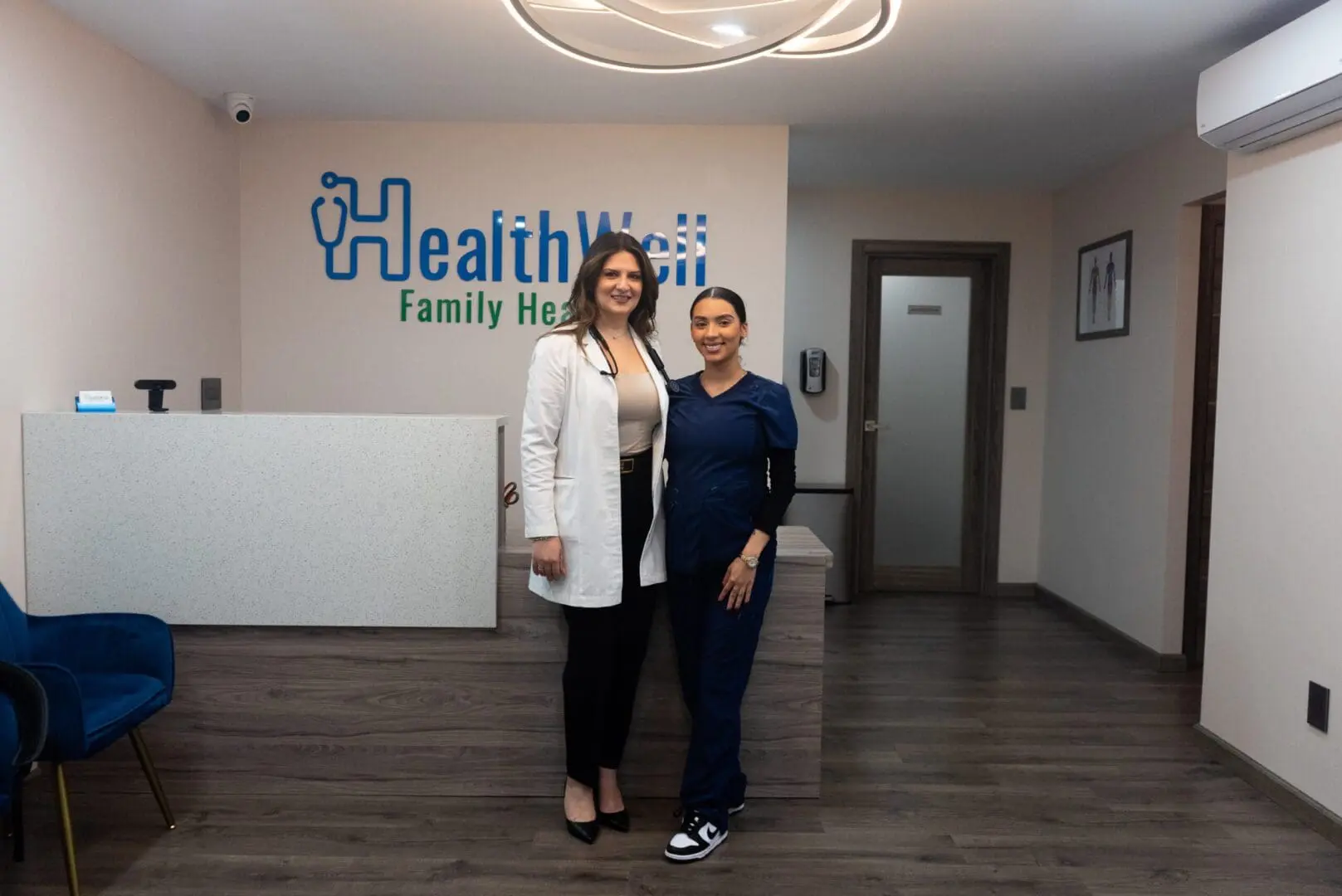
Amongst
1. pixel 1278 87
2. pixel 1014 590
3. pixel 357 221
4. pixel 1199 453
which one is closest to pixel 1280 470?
pixel 1278 87

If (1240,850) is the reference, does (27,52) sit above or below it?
above

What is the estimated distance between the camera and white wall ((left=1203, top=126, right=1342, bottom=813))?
289cm

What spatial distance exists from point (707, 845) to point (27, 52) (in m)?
3.02

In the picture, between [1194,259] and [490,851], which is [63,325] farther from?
[1194,259]

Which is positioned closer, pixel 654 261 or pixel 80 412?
pixel 80 412

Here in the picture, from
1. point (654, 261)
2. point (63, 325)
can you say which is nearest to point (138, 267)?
point (63, 325)

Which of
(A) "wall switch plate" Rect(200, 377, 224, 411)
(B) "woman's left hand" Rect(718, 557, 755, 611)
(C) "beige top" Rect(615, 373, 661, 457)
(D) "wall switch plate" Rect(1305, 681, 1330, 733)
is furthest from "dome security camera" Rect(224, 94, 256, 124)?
(D) "wall switch plate" Rect(1305, 681, 1330, 733)

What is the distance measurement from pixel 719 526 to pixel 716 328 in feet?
1.69

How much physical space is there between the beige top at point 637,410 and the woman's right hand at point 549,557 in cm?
30

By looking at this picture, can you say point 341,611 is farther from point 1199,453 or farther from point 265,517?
point 1199,453

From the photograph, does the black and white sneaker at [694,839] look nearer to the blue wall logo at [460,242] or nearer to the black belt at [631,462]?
the black belt at [631,462]

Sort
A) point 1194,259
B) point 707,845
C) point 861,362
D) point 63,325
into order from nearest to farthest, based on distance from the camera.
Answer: point 707,845, point 63,325, point 1194,259, point 861,362

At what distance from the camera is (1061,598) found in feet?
19.0

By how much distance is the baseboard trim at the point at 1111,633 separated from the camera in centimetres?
457
